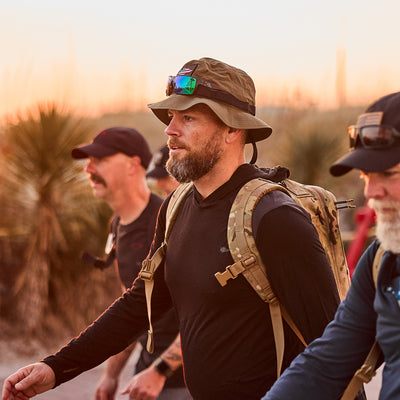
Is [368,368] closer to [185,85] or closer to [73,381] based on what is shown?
[185,85]

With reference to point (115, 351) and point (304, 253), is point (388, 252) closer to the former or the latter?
point (304, 253)

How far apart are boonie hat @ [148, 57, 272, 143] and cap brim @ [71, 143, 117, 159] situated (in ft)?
7.03

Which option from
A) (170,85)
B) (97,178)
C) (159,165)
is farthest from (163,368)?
(159,165)

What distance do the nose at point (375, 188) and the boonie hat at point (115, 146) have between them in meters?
3.48

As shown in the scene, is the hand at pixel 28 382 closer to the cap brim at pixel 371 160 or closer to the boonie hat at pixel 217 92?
the boonie hat at pixel 217 92

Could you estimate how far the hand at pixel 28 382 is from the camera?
3082 mm

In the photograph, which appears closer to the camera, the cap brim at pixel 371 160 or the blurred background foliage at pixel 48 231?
the cap brim at pixel 371 160

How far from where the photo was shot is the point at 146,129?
127ft

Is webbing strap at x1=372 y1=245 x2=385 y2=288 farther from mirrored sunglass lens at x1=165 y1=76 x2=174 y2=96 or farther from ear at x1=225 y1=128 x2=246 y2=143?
mirrored sunglass lens at x1=165 y1=76 x2=174 y2=96

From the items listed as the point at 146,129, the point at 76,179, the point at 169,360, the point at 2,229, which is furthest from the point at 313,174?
the point at 146,129

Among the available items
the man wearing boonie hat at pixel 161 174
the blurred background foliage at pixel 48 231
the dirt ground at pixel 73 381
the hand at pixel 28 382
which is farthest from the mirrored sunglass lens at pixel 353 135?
the blurred background foliage at pixel 48 231

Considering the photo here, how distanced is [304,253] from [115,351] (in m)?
1.12

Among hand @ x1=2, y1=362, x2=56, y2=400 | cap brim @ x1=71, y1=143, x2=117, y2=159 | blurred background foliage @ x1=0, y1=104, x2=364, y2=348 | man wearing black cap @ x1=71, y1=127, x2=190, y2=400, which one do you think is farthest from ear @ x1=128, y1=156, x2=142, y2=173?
blurred background foliage @ x1=0, y1=104, x2=364, y2=348

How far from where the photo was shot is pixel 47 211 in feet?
31.6
